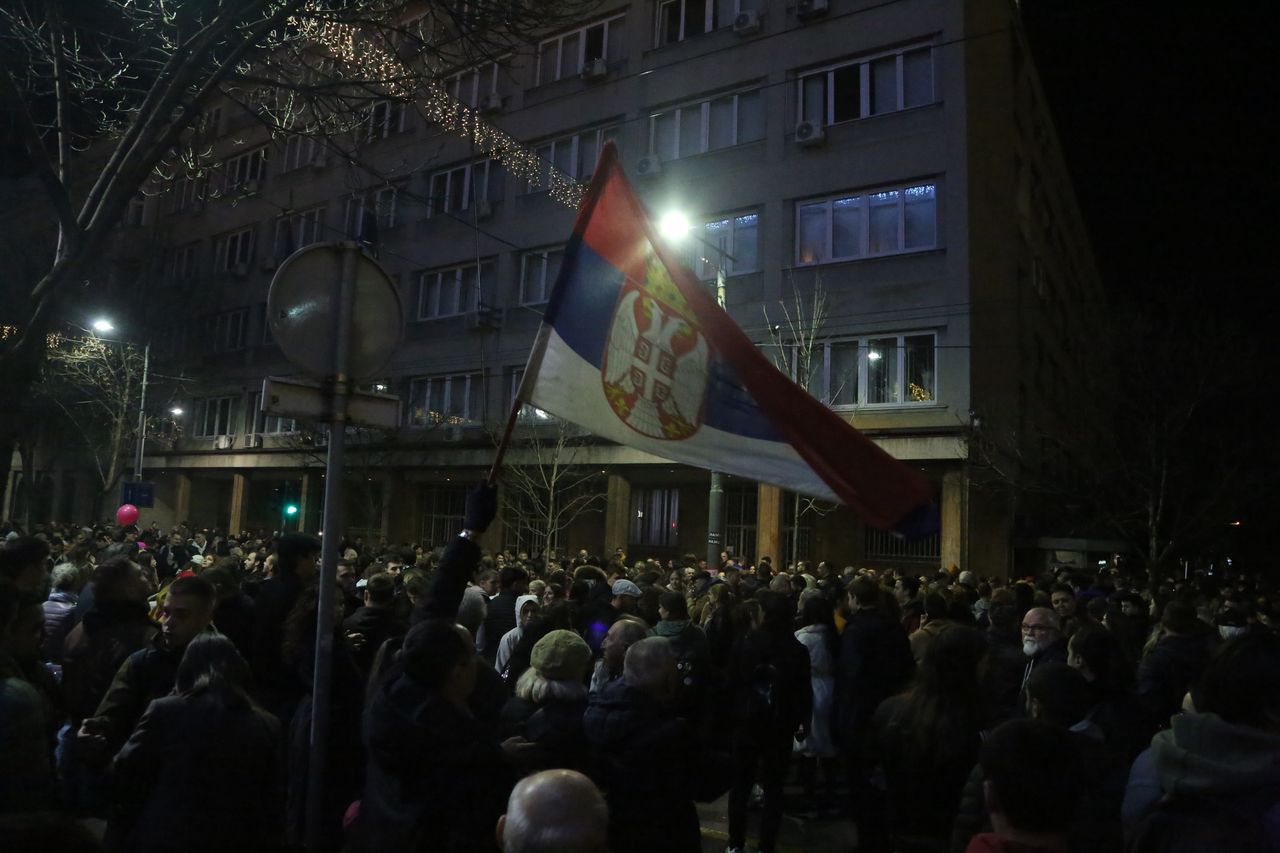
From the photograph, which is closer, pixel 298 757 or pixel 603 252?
pixel 298 757

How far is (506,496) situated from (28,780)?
24.4 meters

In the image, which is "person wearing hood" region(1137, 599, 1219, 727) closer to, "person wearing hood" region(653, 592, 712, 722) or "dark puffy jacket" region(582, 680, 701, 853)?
"person wearing hood" region(653, 592, 712, 722)

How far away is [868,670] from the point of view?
5.82 m

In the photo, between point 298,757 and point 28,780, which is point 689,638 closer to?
point 298,757

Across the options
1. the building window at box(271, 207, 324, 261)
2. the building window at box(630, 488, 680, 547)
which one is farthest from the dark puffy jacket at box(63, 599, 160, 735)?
the building window at box(271, 207, 324, 261)

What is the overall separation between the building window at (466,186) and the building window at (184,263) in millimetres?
15771

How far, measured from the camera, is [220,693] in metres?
3.18

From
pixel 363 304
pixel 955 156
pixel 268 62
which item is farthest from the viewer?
pixel 955 156

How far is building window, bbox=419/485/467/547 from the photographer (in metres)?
31.7

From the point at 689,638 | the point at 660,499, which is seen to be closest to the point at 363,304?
the point at 689,638

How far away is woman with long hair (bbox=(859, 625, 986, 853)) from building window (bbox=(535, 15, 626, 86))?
26.6 meters

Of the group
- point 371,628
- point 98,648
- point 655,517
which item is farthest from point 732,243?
point 98,648

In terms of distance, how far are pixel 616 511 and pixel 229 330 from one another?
22.5 meters

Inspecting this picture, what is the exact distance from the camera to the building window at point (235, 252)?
38000mm
